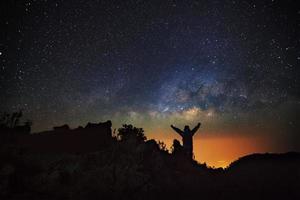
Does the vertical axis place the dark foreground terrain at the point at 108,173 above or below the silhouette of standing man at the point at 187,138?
below

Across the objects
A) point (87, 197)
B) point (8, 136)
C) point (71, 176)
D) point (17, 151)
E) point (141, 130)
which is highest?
point (141, 130)

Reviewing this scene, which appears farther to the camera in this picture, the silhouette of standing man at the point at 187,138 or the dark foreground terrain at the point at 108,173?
the silhouette of standing man at the point at 187,138

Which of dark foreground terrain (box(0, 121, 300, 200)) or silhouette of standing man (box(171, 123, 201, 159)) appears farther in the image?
silhouette of standing man (box(171, 123, 201, 159))

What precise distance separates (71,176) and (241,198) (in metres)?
11.4

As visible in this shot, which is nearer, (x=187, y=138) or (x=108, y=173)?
(x=108, y=173)

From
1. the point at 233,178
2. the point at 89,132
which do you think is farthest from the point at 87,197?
the point at 233,178

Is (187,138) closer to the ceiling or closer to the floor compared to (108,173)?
closer to the ceiling

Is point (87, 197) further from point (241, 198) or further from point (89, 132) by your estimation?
point (241, 198)

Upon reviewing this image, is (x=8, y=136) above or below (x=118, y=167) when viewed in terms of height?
above

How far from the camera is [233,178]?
90.9ft

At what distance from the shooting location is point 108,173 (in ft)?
73.7

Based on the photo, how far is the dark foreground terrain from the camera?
69.3 ft

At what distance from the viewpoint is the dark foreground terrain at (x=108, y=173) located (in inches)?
831

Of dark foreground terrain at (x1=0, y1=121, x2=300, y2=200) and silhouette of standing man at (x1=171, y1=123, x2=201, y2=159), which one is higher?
silhouette of standing man at (x1=171, y1=123, x2=201, y2=159)
